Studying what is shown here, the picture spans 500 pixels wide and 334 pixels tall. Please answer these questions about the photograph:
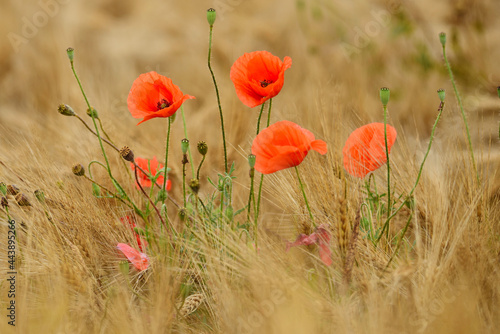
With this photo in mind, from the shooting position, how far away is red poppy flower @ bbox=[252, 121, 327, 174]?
600 mm

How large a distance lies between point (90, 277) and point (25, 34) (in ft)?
4.87

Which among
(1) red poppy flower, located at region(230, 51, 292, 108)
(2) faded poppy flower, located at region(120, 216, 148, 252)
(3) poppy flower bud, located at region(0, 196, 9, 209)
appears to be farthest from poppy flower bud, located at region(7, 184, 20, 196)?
(1) red poppy flower, located at region(230, 51, 292, 108)

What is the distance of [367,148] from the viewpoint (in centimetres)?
65

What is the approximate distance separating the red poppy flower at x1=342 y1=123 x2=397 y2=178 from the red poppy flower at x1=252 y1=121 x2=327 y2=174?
6 centimetres

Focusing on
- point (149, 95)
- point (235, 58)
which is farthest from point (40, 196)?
point (235, 58)

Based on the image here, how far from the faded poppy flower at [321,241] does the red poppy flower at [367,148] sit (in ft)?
0.23

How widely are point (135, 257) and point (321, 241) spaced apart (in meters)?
0.20

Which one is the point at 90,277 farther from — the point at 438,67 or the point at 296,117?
the point at 438,67

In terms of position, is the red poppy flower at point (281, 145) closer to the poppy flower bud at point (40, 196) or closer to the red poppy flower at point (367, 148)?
the red poppy flower at point (367, 148)

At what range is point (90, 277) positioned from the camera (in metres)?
0.61

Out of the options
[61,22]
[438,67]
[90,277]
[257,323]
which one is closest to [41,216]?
[90,277]

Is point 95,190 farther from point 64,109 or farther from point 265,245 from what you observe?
point 265,245

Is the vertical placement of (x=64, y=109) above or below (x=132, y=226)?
above

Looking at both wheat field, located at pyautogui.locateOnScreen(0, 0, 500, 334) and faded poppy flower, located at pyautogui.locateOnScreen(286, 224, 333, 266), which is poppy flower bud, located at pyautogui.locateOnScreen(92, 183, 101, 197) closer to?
wheat field, located at pyautogui.locateOnScreen(0, 0, 500, 334)
